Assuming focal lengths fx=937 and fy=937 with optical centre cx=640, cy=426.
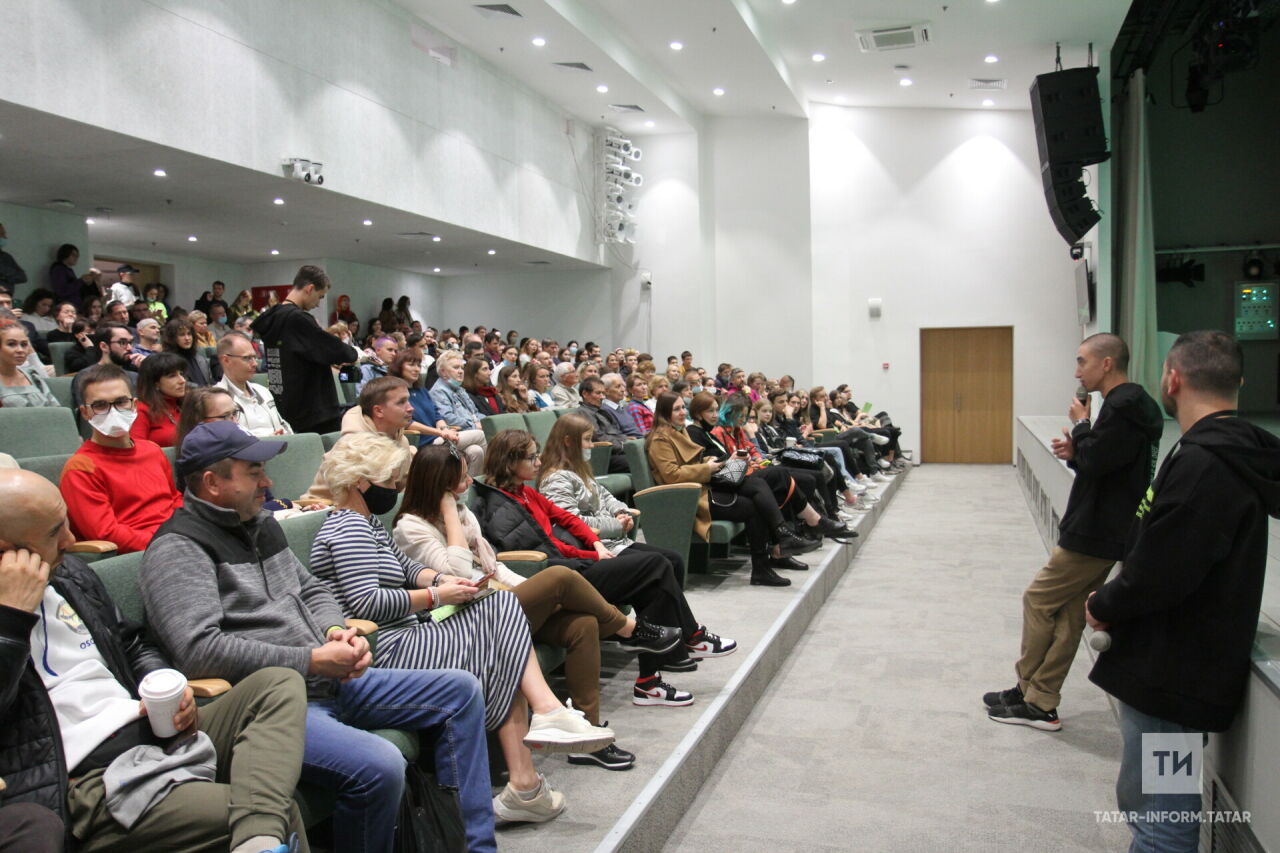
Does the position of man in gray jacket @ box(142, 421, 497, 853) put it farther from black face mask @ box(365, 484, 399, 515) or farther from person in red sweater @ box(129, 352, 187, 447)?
person in red sweater @ box(129, 352, 187, 447)

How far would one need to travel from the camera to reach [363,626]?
222cm

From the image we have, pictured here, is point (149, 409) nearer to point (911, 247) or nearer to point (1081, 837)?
point (1081, 837)

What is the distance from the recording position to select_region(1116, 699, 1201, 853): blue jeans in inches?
75.9

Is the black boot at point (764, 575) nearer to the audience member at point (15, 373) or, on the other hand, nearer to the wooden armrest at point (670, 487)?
the wooden armrest at point (670, 487)

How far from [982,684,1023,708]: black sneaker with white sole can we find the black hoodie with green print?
1588mm

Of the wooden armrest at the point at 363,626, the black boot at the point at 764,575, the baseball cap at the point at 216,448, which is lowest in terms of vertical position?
the black boot at the point at 764,575

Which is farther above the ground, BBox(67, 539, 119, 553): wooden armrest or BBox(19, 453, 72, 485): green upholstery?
BBox(19, 453, 72, 485): green upholstery

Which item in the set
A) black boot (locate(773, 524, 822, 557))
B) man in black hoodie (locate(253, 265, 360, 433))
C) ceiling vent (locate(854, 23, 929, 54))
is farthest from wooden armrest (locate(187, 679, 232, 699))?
ceiling vent (locate(854, 23, 929, 54))

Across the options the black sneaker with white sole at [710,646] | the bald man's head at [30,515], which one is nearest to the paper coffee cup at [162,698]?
the bald man's head at [30,515]

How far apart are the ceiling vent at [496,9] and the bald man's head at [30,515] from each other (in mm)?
8013

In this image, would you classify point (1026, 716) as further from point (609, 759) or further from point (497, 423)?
point (497, 423)

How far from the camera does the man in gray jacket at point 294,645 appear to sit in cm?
181

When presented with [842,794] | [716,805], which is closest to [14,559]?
[716,805]

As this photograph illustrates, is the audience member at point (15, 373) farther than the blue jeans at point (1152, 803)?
Yes
